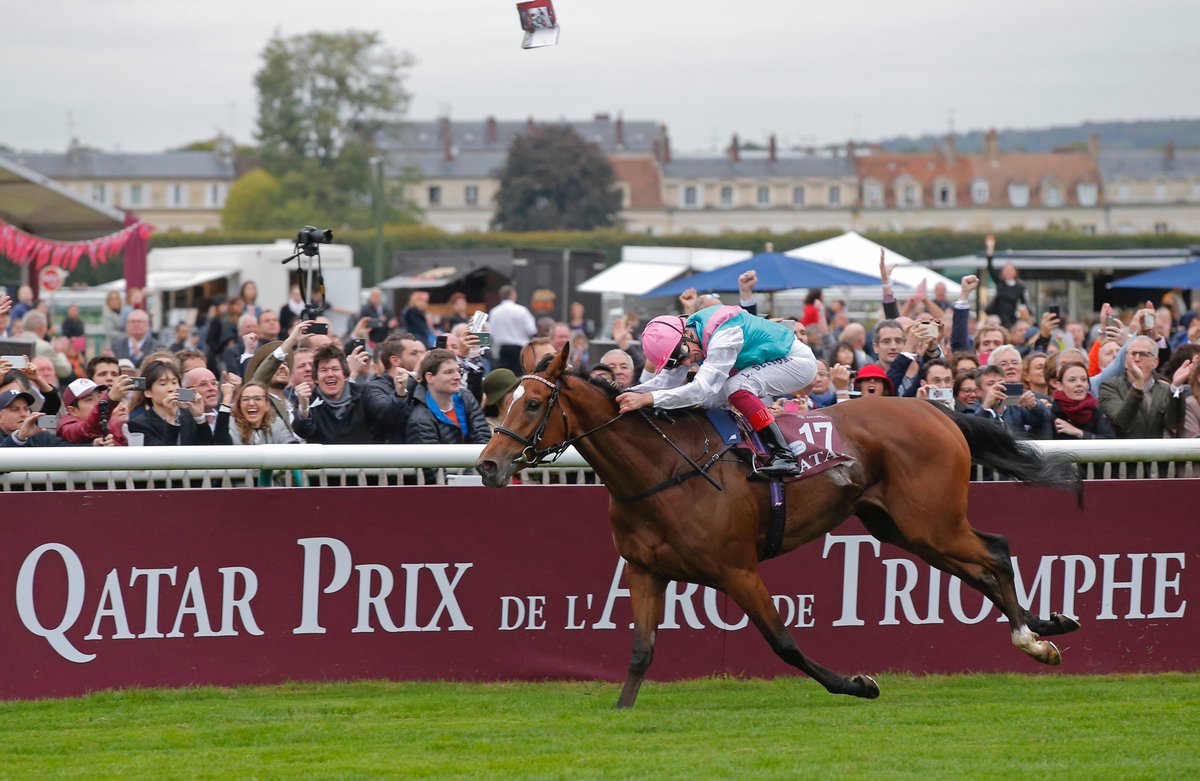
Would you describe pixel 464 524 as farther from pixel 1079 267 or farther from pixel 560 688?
pixel 1079 267

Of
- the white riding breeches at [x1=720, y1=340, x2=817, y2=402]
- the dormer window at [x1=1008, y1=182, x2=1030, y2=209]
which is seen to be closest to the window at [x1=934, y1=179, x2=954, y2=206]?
the dormer window at [x1=1008, y1=182, x2=1030, y2=209]

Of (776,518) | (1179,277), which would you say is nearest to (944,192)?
(1179,277)

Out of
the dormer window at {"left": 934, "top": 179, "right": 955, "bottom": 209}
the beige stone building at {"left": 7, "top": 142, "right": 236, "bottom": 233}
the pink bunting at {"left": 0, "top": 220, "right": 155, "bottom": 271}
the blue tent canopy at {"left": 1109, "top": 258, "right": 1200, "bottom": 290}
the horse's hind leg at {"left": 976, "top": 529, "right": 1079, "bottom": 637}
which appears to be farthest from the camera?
the beige stone building at {"left": 7, "top": 142, "right": 236, "bottom": 233}

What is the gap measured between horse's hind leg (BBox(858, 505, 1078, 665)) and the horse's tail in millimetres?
370

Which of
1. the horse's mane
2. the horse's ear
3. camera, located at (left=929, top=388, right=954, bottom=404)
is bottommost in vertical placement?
camera, located at (left=929, top=388, right=954, bottom=404)

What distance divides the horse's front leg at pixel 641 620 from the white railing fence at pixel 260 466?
83cm

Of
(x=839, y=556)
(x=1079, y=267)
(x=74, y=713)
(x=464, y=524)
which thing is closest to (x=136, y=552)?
(x=74, y=713)

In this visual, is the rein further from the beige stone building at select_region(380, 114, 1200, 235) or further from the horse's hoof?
the beige stone building at select_region(380, 114, 1200, 235)

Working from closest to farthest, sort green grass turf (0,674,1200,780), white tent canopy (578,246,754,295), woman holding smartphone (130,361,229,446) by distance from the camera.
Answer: green grass turf (0,674,1200,780), woman holding smartphone (130,361,229,446), white tent canopy (578,246,754,295)

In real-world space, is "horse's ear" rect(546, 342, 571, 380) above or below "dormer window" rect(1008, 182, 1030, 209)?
below

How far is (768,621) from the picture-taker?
659 cm

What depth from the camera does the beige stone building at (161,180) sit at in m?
107

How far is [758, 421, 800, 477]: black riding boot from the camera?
6730 millimetres

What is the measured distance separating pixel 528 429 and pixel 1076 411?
12.0 feet
